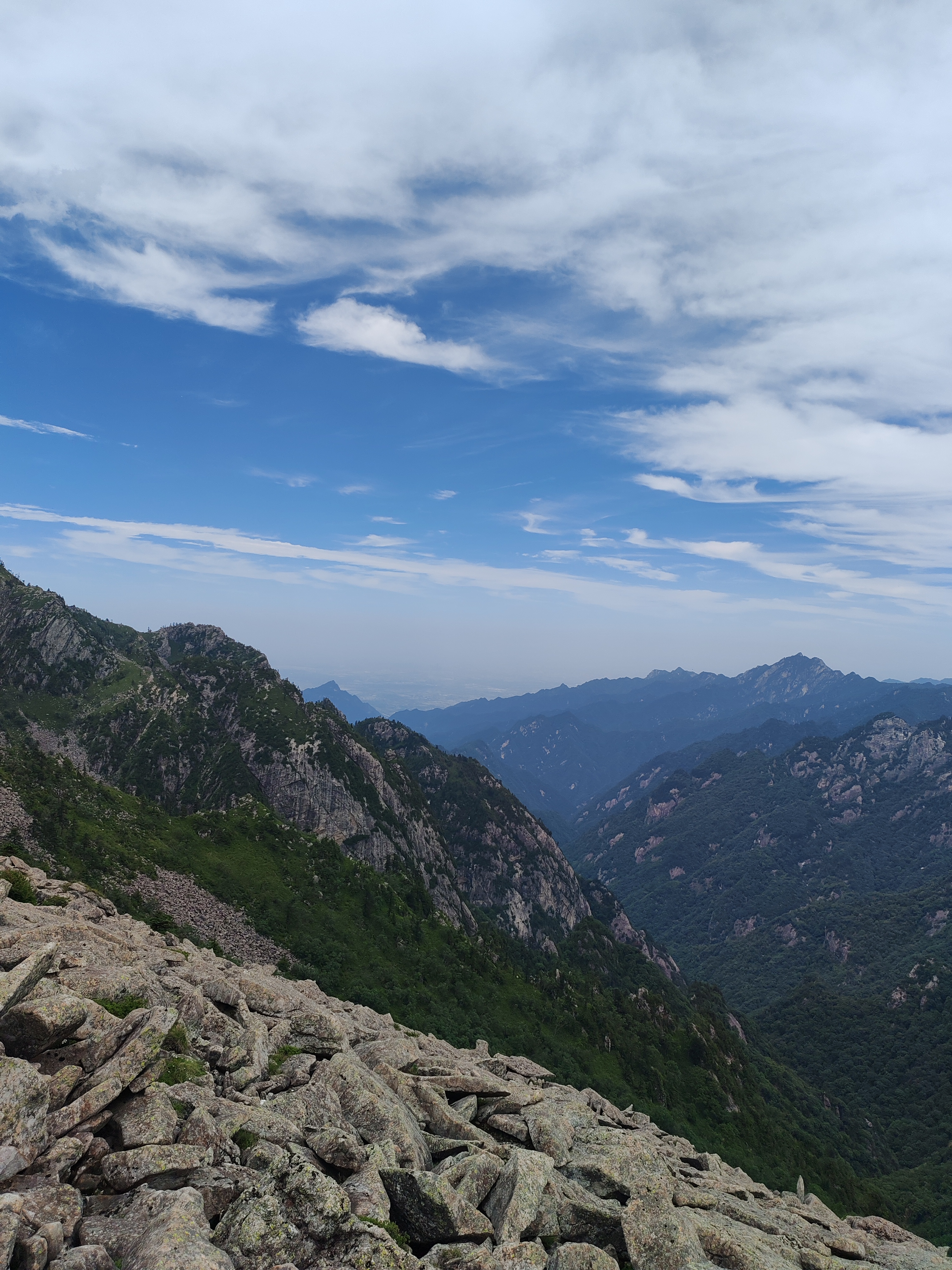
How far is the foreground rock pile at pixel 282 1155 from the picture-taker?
13.9 m

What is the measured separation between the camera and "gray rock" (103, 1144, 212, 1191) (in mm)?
14633

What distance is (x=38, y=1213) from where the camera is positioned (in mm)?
12711

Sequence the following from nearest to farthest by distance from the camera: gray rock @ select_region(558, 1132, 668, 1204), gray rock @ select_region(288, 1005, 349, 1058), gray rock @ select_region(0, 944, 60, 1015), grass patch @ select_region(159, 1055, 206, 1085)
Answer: gray rock @ select_region(0, 944, 60, 1015) → grass patch @ select_region(159, 1055, 206, 1085) → gray rock @ select_region(558, 1132, 668, 1204) → gray rock @ select_region(288, 1005, 349, 1058)

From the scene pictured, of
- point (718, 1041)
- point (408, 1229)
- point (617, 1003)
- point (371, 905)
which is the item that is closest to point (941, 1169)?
point (718, 1041)

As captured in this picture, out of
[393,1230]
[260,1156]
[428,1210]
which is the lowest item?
[428,1210]

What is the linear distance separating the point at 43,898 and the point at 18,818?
5186 centimetres

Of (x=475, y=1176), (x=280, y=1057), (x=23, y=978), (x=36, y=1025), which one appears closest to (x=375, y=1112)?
(x=475, y=1176)

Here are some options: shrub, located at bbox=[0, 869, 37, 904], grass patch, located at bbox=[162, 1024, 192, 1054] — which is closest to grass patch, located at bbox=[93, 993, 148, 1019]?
grass patch, located at bbox=[162, 1024, 192, 1054]

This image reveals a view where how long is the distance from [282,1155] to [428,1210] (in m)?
4.51

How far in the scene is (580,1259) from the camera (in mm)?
17078

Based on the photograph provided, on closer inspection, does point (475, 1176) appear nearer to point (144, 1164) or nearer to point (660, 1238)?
point (660, 1238)

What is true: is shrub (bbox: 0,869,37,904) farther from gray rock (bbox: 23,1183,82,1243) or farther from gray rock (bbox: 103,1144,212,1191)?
gray rock (bbox: 23,1183,82,1243)

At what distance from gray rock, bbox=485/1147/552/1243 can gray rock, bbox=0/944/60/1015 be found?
1573 cm

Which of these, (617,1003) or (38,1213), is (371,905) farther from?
(38,1213)
